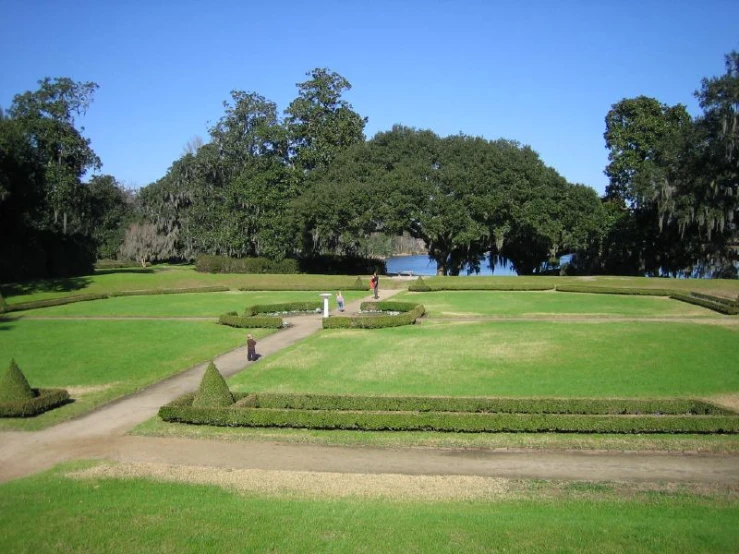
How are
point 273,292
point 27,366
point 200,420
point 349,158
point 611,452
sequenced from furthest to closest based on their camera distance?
point 349,158
point 273,292
point 27,366
point 200,420
point 611,452

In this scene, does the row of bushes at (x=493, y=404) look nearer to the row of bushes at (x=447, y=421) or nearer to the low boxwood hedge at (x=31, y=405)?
the row of bushes at (x=447, y=421)

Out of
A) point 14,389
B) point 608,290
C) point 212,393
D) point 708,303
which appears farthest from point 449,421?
point 608,290

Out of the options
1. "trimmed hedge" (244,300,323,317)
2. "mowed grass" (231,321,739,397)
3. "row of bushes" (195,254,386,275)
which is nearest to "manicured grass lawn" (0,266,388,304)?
"row of bushes" (195,254,386,275)

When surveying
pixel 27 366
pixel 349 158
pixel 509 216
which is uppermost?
pixel 349 158

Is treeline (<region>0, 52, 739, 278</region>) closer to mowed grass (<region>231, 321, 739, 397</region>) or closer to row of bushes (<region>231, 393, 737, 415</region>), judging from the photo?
mowed grass (<region>231, 321, 739, 397</region>)

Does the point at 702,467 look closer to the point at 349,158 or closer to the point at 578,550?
the point at 578,550

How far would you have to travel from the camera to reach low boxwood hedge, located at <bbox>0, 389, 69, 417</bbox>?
16953 millimetres

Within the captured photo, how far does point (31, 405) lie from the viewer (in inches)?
672

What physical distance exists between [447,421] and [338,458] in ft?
9.53

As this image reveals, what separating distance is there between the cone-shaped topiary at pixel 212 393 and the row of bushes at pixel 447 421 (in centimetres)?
61

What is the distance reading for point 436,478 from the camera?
483 inches

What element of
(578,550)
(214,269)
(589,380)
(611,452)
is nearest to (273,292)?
(214,269)

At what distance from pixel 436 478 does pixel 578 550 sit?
12.9 feet

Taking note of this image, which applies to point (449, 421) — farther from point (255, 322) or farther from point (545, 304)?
point (545, 304)
